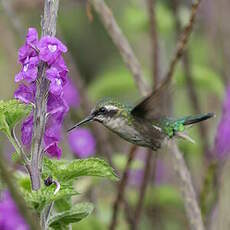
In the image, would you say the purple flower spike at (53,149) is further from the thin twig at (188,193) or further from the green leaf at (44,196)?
the thin twig at (188,193)

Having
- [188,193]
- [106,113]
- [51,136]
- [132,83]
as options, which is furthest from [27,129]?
[132,83]

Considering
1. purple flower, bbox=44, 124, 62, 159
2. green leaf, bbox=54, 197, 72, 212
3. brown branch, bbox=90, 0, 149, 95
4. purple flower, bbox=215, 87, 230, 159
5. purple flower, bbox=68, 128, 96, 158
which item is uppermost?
purple flower, bbox=68, 128, 96, 158

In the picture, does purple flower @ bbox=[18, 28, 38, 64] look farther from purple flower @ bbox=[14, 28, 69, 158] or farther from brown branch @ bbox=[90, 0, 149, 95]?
brown branch @ bbox=[90, 0, 149, 95]

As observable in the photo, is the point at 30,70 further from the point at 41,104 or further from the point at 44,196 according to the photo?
the point at 44,196

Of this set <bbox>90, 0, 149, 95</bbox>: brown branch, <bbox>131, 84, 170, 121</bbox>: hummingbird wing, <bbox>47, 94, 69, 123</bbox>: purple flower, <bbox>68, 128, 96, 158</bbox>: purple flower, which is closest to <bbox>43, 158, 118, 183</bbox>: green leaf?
<bbox>47, 94, 69, 123</bbox>: purple flower

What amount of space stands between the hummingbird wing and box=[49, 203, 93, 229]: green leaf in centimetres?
53

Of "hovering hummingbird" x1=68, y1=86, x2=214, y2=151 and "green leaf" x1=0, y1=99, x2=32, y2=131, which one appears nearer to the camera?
"green leaf" x1=0, y1=99, x2=32, y2=131

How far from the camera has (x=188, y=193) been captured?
6.75 ft

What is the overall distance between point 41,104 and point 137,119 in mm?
621

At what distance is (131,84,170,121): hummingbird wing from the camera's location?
1820mm

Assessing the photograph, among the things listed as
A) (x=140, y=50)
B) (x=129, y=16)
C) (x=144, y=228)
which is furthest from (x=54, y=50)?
(x=140, y=50)

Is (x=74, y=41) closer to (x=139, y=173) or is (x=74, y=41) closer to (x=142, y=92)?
(x=139, y=173)

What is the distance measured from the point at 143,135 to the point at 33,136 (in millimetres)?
586

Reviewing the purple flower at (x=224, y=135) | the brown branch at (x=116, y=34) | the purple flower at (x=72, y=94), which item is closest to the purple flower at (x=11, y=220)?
the brown branch at (x=116, y=34)
